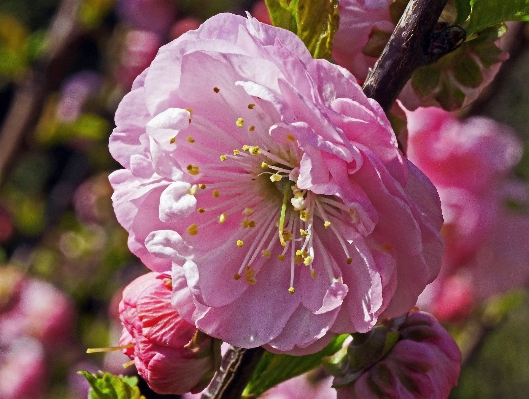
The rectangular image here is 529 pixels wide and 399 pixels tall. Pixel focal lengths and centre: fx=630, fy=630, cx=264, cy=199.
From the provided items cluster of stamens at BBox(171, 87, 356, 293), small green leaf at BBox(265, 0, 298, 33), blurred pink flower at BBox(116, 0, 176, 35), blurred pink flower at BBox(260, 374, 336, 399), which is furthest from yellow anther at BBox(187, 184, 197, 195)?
blurred pink flower at BBox(116, 0, 176, 35)

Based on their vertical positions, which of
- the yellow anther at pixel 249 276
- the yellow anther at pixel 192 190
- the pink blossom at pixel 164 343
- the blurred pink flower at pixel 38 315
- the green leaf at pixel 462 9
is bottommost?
the blurred pink flower at pixel 38 315

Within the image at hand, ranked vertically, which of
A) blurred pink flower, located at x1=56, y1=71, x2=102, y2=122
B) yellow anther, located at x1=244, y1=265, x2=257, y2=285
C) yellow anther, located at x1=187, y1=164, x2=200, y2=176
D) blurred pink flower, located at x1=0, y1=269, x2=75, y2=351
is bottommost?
blurred pink flower, located at x1=0, y1=269, x2=75, y2=351

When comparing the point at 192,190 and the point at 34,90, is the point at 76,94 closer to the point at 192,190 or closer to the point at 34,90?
the point at 34,90

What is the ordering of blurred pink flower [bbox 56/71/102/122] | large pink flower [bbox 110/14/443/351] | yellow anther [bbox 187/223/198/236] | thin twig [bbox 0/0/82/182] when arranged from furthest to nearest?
blurred pink flower [bbox 56/71/102/122]
thin twig [bbox 0/0/82/182]
yellow anther [bbox 187/223/198/236]
large pink flower [bbox 110/14/443/351]

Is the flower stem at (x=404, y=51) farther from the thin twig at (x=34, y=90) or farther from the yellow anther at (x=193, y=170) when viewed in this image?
the thin twig at (x=34, y=90)

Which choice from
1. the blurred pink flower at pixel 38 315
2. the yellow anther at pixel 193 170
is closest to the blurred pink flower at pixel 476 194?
the yellow anther at pixel 193 170

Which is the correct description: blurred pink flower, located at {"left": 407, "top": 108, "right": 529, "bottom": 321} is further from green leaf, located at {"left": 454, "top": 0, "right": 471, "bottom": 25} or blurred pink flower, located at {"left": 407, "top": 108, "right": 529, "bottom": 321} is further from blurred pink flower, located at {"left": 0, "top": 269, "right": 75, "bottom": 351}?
blurred pink flower, located at {"left": 0, "top": 269, "right": 75, "bottom": 351}

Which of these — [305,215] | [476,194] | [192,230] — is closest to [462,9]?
[305,215]
